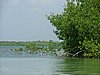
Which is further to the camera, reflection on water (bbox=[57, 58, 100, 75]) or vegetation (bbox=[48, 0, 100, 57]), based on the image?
vegetation (bbox=[48, 0, 100, 57])

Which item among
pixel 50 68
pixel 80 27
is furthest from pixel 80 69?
pixel 80 27

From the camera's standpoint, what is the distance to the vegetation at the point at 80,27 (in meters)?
36.0

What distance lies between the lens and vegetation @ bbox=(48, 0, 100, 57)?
118 ft

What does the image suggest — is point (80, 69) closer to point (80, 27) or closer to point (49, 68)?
point (49, 68)

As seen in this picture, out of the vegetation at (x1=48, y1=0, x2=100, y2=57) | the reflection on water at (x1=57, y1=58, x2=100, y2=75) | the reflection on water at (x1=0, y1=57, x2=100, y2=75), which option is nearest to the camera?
the reflection on water at (x1=0, y1=57, x2=100, y2=75)

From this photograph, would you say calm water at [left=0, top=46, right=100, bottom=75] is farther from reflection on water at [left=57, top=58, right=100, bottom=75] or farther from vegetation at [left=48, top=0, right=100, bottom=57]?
vegetation at [left=48, top=0, right=100, bottom=57]

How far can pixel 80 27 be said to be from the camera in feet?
119

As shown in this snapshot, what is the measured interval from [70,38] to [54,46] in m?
2.19

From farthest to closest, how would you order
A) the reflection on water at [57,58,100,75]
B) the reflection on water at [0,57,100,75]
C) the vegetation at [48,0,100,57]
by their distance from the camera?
the vegetation at [48,0,100,57]
the reflection on water at [57,58,100,75]
the reflection on water at [0,57,100,75]

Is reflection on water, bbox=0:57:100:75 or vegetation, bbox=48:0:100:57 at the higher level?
vegetation, bbox=48:0:100:57

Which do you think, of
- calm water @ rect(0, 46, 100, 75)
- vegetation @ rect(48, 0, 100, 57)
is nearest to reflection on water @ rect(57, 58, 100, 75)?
calm water @ rect(0, 46, 100, 75)

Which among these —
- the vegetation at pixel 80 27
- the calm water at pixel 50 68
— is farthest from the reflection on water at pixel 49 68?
the vegetation at pixel 80 27

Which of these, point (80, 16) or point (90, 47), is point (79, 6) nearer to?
point (80, 16)

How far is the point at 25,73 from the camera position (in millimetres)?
22922
